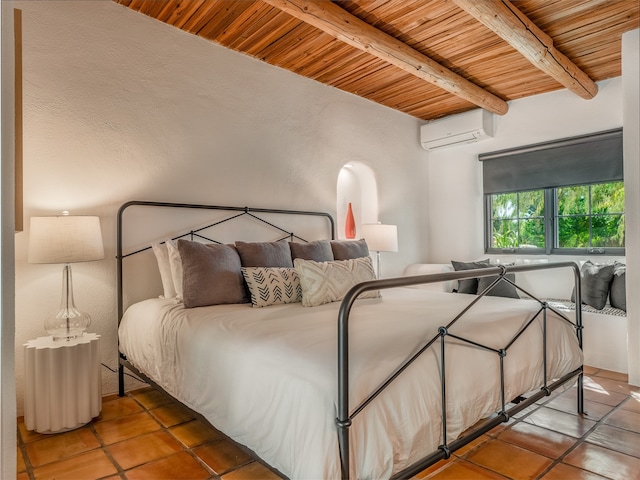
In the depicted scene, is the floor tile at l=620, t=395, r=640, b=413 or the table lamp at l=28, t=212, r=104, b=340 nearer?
the table lamp at l=28, t=212, r=104, b=340

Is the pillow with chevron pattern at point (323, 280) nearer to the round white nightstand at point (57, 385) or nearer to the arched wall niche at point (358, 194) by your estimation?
the round white nightstand at point (57, 385)

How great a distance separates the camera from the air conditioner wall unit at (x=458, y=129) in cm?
430

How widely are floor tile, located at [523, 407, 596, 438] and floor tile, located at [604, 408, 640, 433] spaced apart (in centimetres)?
11

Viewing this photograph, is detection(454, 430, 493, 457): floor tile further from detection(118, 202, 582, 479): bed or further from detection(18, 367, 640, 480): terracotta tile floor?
detection(118, 202, 582, 479): bed

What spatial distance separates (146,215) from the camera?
2.79 m

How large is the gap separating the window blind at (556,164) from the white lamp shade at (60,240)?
3901 mm

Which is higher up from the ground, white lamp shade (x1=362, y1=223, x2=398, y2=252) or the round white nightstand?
white lamp shade (x1=362, y1=223, x2=398, y2=252)

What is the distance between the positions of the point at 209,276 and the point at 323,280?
2.18 feet

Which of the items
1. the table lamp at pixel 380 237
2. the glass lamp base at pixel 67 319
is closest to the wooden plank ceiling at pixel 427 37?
the table lamp at pixel 380 237

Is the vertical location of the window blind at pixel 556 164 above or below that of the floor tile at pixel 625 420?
above

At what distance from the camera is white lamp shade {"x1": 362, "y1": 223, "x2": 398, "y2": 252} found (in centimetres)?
387

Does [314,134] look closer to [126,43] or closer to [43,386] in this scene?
[126,43]

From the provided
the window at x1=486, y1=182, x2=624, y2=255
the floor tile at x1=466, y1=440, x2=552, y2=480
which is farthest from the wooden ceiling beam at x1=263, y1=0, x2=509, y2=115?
the floor tile at x1=466, y1=440, x2=552, y2=480

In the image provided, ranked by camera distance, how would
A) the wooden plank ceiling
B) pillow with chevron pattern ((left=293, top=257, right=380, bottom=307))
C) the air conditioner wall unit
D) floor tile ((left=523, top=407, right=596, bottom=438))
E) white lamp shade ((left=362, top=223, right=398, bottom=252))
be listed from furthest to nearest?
the air conditioner wall unit, white lamp shade ((left=362, top=223, right=398, bottom=252)), the wooden plank ceiling, pillow with chevron pattern ((left=293, top=257, right=380, bottom=307)), floor tile ((left=523, top=407, right=596, bottom=438))
